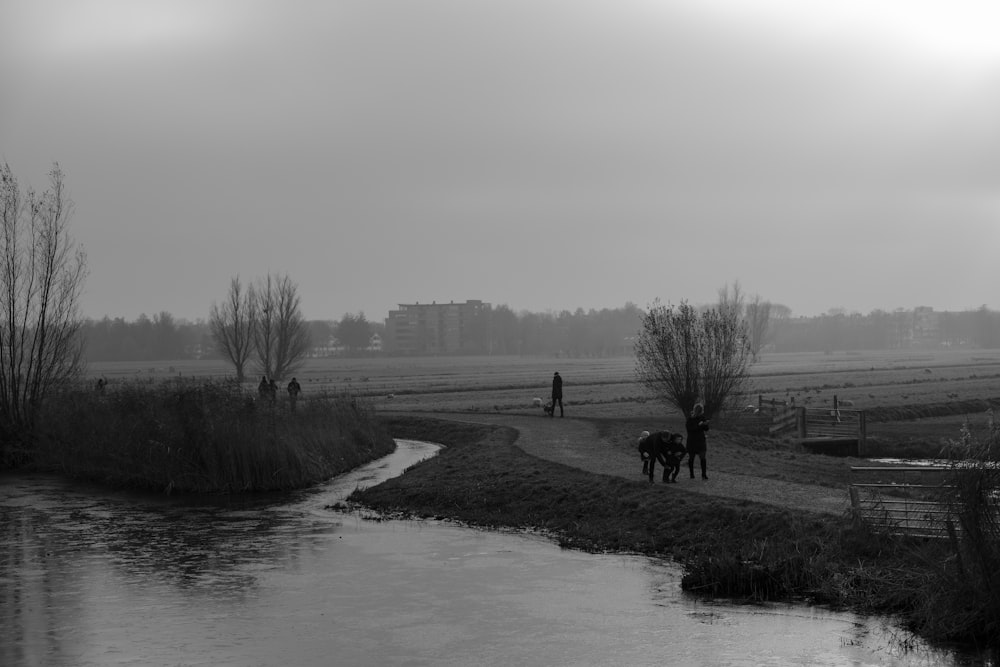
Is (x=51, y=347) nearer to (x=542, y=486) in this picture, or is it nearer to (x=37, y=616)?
(x=542, y=486)

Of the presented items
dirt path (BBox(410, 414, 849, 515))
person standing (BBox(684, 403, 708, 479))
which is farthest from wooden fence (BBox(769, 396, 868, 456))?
person standing (BBox(684, 403, 708, 479))

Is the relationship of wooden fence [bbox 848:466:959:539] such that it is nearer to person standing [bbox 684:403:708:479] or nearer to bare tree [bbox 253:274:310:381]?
person standing [bbox 684:403:708:479]

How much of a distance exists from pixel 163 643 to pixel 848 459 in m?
27.1

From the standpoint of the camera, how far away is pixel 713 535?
66.5 feet

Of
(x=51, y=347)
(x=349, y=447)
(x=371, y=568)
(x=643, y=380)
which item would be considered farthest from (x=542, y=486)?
(x=51, y=347)

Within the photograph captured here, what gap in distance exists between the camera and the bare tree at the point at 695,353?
42562 mm

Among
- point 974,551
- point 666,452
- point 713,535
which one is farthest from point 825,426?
point 974,551

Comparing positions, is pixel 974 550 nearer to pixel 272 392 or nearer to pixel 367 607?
pixel 367 607

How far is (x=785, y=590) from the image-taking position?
17.0 meters

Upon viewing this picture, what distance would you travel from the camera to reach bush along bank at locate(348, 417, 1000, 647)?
1541 cm

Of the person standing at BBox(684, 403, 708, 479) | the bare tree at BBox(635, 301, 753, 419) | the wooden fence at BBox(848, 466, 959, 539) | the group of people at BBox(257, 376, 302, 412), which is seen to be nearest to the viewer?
the wooden fence at BBox(848, 466, 959, 539)

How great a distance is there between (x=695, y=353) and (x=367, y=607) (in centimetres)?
2818

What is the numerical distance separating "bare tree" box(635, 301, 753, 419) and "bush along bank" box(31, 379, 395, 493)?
12357mm

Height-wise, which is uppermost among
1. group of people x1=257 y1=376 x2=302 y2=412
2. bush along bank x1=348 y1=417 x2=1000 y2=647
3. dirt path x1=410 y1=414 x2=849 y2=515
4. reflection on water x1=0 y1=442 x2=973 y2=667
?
group of people x1=257 y1=376 x2=302 y2=412
